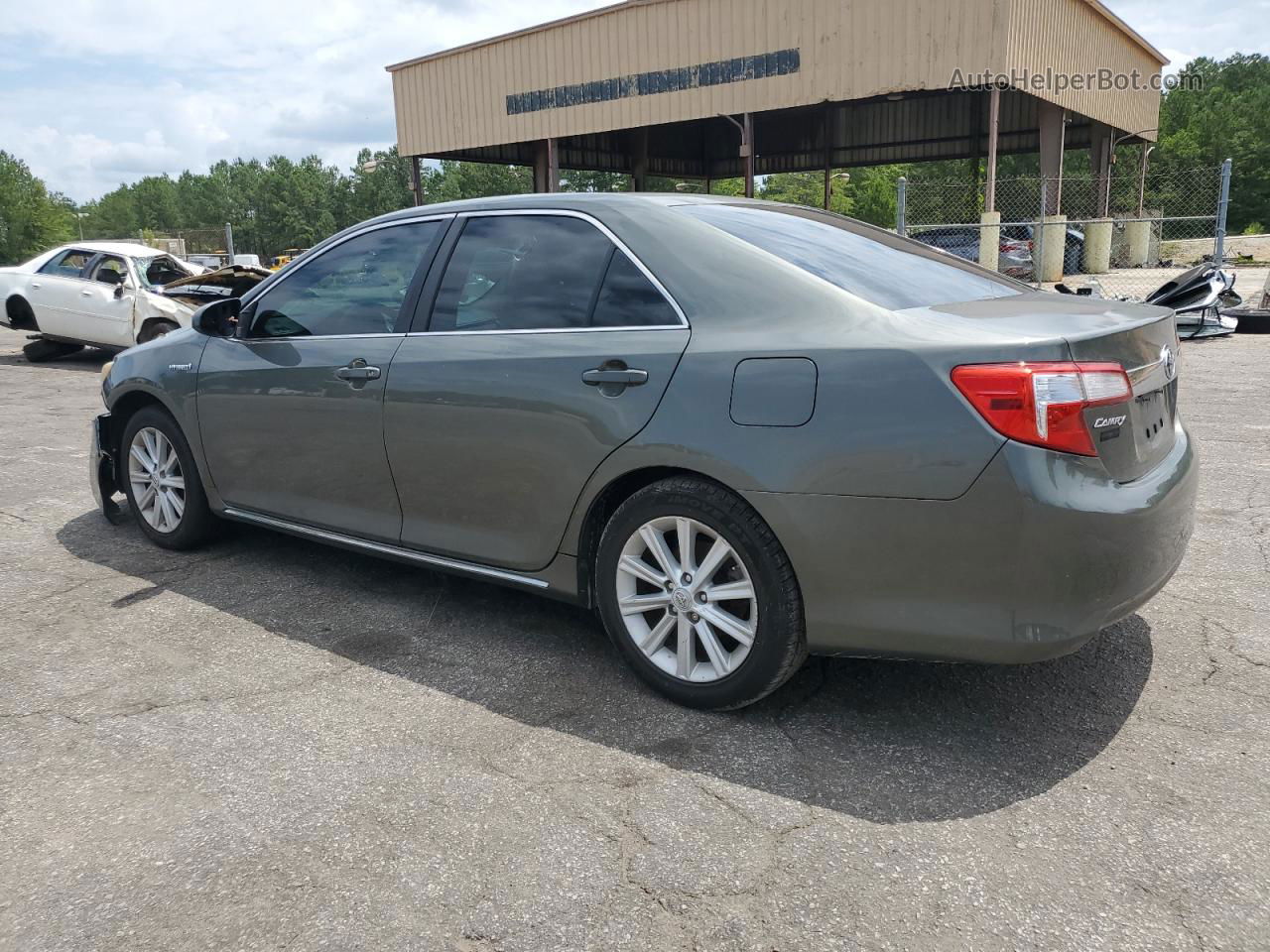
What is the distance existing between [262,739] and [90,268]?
41.3ft

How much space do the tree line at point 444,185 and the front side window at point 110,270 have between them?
709 centimetres

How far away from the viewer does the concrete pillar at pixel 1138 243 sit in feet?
85.2

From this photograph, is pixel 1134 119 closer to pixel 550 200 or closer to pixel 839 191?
pixel 550 200

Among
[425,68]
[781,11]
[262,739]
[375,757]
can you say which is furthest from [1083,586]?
[425,68]

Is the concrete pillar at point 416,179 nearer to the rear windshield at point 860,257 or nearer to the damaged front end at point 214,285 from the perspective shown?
the damaged front end at point 214,285

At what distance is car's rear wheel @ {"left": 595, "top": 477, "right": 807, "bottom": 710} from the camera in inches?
116

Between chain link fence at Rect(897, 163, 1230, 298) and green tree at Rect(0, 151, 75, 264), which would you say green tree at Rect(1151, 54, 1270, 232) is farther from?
green tree at Rect(0, 151, 75, 264)

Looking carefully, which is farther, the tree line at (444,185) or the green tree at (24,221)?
the green tree at (24,221)

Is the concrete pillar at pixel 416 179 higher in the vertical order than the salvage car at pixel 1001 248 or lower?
higher

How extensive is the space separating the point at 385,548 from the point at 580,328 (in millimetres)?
1283

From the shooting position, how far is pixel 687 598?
10.2 feet

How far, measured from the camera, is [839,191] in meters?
64.3

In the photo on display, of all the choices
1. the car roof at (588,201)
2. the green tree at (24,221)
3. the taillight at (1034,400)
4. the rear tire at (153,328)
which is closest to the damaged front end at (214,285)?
the rear tire at (153,328)

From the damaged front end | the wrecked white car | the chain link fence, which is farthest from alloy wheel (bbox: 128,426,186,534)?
the chain link fence
